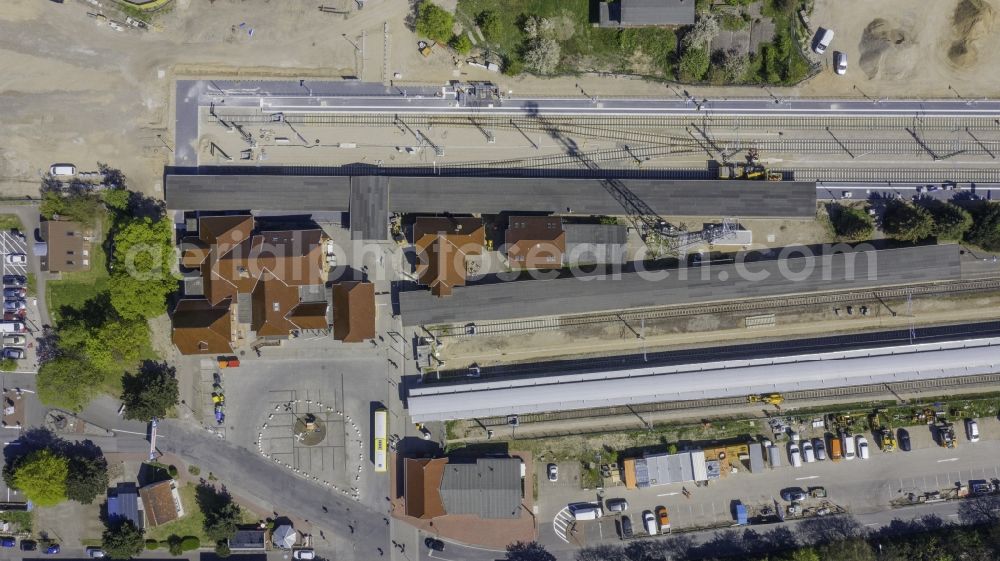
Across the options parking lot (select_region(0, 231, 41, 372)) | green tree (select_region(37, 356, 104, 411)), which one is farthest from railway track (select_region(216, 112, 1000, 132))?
green tree (select_region(37, 356, 104, 411))

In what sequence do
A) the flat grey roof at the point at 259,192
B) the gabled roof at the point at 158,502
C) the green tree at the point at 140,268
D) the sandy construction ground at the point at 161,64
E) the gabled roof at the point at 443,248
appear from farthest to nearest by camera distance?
the sandy construction ground at the point at 161,64 → the gabled roof at the point at 158,502 → the flat grey roof at the point at 259,192 → the gabled roof at the point at 443,248 → the green tree at the point at 140,268

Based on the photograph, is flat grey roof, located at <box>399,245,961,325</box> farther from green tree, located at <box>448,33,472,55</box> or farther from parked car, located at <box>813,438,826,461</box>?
green tree, located at <box>448,33,472,55</box>

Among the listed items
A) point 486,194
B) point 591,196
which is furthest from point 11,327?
point 591,196

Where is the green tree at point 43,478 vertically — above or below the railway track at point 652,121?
below

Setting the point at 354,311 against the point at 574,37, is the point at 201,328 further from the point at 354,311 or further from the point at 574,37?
the point at 574,37

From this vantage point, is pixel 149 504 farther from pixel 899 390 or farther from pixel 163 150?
pixel 899 390

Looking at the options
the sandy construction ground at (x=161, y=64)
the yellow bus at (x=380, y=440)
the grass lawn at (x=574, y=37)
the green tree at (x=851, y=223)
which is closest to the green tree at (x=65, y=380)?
the sandy construction ground at (x=161, y=64)

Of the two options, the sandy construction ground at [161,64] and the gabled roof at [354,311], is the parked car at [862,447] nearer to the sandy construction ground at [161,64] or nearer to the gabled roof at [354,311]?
the sandy construction ground at [161,64]

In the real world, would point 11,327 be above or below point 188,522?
above
